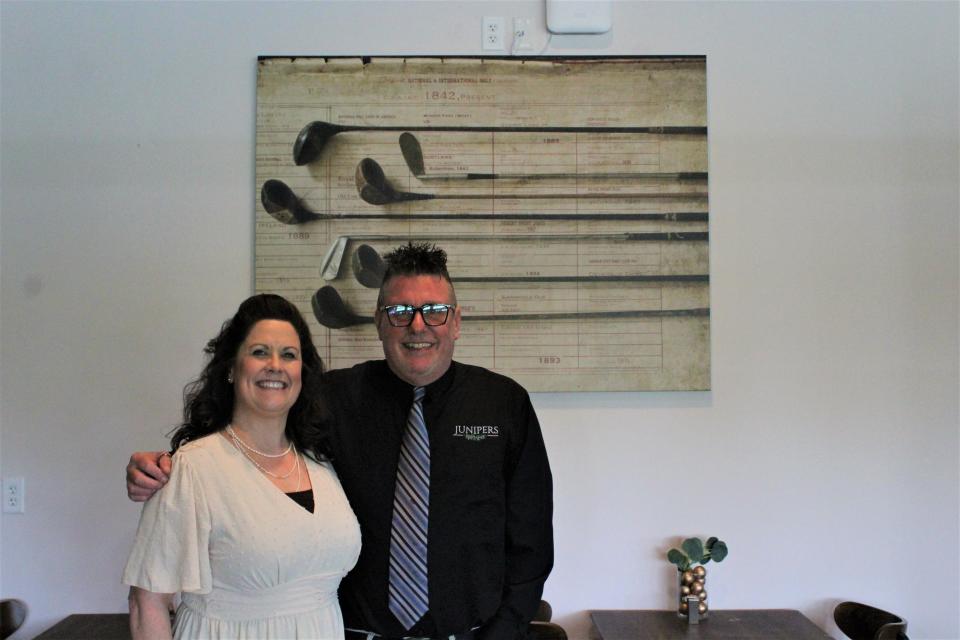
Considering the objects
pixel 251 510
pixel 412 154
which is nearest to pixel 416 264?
pixel 251 510

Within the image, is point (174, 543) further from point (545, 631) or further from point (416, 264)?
point (545, 631)

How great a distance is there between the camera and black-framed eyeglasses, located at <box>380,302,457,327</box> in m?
1.69

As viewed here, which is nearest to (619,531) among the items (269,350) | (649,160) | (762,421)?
(762,421)

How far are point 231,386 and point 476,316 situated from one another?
1.05 m

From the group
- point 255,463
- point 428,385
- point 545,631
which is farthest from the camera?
point 545,631

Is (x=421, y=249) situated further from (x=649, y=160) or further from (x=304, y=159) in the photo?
(x=649, y=160)

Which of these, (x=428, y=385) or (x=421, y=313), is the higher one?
(x=421, y=313)

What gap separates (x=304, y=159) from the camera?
2492mm

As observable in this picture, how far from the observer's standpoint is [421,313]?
1683 mm

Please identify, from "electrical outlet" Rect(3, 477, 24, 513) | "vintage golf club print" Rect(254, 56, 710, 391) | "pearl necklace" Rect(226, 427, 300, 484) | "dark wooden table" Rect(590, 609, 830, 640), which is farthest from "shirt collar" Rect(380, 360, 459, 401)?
"electrical outlet" Rect(3, 477, 24, 513)

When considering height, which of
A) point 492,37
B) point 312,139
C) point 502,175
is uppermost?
point 492,37

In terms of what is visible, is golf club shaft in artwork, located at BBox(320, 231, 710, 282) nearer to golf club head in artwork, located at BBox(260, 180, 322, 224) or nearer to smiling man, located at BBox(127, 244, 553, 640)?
golf club head in artwork, located at BBox(260, 180, 322, 224)

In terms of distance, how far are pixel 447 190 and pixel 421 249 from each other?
0.80m

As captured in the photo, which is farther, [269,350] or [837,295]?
[837,295]
